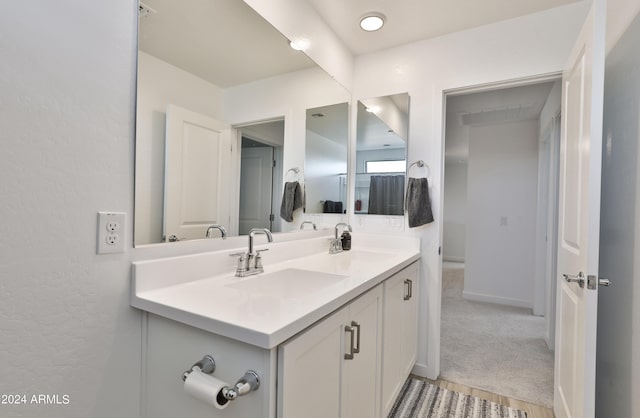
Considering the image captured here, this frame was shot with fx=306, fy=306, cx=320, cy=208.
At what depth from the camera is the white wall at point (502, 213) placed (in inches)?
143

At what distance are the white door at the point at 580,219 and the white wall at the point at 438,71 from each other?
314 mm

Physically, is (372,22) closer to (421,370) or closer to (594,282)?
(594,282)

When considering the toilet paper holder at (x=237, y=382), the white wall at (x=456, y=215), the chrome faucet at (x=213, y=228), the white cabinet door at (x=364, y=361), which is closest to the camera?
the toilet paper holder at (x=237, y=382)

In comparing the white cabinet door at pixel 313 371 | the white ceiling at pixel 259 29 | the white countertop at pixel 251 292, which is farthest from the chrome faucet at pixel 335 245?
the white ceiling at pixel 259 29

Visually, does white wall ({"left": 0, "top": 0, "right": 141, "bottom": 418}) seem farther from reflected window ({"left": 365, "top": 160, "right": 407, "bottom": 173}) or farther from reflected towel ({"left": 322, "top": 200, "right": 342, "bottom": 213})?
reflected window ({"left": 365, "top": 160, "right": 407, "bottom": 173})

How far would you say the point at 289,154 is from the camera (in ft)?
6.06

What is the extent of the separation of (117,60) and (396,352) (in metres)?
1.79

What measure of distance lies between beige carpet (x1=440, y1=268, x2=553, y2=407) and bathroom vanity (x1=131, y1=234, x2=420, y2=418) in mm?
949

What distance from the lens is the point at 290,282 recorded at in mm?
1441

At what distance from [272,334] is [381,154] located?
1.83 m

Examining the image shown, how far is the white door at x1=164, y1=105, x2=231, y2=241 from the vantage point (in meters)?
1.16

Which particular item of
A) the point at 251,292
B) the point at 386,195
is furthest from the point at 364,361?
the point at 386,195

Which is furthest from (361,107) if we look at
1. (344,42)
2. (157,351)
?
(157,351)

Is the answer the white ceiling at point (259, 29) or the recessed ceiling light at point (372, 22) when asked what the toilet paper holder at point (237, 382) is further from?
the recessed ceiling light at point (372, 22)
